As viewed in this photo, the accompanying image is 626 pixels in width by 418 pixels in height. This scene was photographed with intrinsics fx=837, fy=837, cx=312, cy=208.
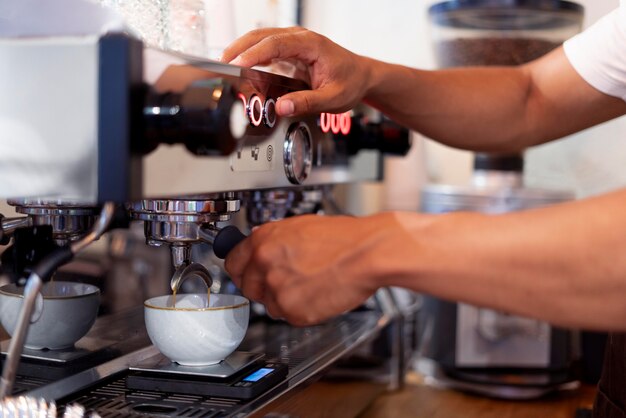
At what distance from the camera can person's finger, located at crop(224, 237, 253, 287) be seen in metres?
0.65

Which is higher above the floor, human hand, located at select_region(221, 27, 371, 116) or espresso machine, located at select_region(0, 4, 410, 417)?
human hand, located at select_region(221, 27, 371, 116)

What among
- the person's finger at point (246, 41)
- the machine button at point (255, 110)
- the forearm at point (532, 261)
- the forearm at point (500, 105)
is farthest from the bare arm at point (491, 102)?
the forearm at point (532, 261)

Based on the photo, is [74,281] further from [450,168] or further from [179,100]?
[450,168]

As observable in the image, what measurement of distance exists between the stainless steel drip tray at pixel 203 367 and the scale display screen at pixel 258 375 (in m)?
0.01

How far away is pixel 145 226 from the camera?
2.34 ft

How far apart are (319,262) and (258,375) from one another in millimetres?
201

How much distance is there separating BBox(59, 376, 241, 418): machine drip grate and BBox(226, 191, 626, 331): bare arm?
0.42 ft

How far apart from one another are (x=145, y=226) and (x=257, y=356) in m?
0.18

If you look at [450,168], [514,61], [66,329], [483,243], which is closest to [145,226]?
[66,329]

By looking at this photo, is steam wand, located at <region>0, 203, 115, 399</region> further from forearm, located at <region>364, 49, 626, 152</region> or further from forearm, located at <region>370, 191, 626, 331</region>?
forearm, located at <region>364, 49, 626, 152</region>

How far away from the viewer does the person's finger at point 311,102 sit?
27.9 inches

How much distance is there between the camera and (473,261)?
564 millimetres

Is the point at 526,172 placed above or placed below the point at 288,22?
below

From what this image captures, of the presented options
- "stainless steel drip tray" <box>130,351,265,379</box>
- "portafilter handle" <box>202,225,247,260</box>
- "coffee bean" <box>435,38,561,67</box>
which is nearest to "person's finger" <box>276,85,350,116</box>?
"portafilter handle" <box>202,225,247,260</box>
